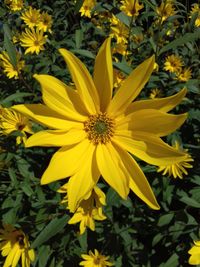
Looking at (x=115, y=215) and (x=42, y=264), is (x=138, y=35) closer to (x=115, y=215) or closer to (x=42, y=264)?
(x=115, y=215)

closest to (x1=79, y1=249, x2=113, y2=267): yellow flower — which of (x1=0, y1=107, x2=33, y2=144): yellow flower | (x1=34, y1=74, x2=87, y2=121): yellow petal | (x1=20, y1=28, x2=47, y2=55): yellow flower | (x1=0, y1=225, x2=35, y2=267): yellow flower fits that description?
(x1=0, y1=225, x2=35, y2=267): yellow flower

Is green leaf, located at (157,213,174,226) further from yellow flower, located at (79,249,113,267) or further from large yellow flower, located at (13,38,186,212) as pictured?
large yellow flower, located at (13,38,186,212)

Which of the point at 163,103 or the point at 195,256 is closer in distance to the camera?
the point at 163,103

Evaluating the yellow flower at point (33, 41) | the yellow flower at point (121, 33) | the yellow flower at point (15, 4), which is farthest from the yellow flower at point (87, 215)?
the yellow flower at point (15, 4)

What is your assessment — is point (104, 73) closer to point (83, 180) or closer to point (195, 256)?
point (83, 180)

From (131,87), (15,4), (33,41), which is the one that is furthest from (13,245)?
(15,4)

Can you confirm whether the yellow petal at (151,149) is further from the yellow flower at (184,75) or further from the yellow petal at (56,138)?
the yellow flower at (184,75)

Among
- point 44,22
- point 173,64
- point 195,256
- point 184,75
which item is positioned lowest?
point 195,256

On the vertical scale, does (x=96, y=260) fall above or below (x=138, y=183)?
below
